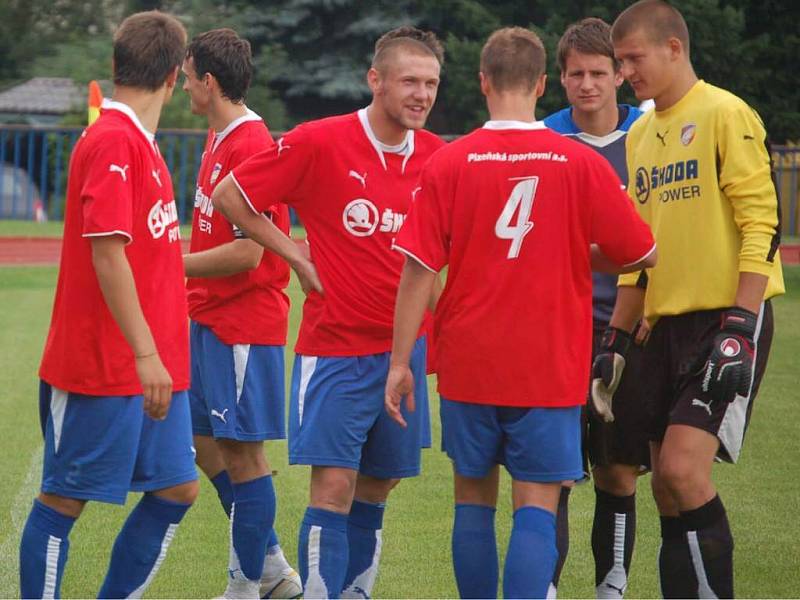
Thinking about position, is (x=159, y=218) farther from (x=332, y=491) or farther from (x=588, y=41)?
(x=588, y=41)

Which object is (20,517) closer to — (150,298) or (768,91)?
(150,298)

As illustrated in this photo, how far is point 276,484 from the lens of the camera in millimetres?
8148

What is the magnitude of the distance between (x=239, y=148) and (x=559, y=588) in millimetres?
2321

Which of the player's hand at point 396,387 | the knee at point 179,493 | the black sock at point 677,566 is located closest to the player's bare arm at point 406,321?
the player's hand at point 396,387

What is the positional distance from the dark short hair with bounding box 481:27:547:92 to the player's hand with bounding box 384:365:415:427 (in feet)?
3.34

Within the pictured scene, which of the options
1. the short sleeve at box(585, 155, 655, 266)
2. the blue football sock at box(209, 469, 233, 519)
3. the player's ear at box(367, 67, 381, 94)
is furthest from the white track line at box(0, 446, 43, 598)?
the short sleeve at box(585, 155, 655, 266)

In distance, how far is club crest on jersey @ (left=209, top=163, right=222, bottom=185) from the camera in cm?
589

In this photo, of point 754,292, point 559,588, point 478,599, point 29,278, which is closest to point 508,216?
point 754,292

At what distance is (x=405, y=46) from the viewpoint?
17.4 feet

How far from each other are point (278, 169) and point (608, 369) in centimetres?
147

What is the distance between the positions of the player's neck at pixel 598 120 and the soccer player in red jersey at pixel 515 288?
1.07 m

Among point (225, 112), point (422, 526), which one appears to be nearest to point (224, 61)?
point (225, 112)

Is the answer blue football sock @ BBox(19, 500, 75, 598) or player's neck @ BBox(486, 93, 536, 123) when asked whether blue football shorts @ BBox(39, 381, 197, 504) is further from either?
player's neck @ BBox(486, 93, 536, 123)

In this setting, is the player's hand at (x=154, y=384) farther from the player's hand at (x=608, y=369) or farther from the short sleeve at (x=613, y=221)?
the player's hand at (x=608, y=369)
